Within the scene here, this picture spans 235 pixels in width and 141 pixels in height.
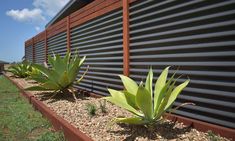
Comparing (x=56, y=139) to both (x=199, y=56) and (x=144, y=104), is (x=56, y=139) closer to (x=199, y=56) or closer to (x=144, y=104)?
(x=144, y=104)

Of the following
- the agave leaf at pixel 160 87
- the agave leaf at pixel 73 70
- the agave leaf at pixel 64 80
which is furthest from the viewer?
the agave leaf at pixel 73 70

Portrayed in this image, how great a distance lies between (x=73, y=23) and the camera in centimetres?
1085

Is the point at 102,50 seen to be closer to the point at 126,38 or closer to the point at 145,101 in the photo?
the point at 126,38

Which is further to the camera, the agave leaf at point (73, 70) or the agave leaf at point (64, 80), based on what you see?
the agave leaf at point (73, 70)

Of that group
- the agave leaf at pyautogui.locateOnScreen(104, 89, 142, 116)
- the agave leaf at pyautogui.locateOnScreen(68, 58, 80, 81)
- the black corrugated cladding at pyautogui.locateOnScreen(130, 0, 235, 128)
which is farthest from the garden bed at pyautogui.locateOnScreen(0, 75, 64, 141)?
the black corrugated cladding at pyautogui.locateOnScreen(130, 0, 235, 128)

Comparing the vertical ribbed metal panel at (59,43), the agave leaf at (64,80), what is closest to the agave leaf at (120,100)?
the agave leaf at (64,80)

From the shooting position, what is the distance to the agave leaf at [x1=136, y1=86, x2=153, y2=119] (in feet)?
14.2

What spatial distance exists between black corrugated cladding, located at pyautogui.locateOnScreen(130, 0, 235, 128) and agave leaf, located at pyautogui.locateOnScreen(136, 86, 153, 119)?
2.16 feet

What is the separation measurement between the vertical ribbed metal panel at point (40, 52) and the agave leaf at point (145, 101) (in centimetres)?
1391

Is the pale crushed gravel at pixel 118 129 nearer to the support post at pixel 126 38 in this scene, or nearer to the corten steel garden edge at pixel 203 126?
the corten steel garden edge at pixel 203 126

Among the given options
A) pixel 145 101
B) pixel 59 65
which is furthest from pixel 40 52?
pixel 145 101

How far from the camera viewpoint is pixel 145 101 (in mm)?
4426

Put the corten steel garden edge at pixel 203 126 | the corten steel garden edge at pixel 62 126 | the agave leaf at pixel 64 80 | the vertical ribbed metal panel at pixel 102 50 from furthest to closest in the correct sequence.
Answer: the agave leaf at pixel 64 80
the vertical ribbed metal panel at pixel 102 50
the corten steel garden edge at pixel 62 126
the corten steel garden edge at pixel 203 126

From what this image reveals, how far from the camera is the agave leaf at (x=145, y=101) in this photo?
432cm
